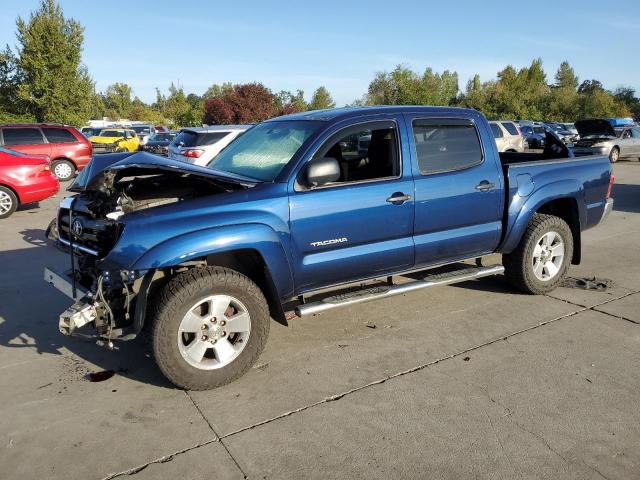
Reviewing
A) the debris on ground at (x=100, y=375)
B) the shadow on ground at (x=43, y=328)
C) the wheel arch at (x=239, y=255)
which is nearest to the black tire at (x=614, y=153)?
the shadow on ground at (x=43, y=328)

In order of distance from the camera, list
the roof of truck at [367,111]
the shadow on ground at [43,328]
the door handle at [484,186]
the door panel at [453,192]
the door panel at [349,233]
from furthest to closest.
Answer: the door handle at [484,186]
the door panel at [453,192]
the roof of truck at [367,111]
the shadow on ground at [43,328]
the door panel at [349,233]

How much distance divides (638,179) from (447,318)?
14190 mm

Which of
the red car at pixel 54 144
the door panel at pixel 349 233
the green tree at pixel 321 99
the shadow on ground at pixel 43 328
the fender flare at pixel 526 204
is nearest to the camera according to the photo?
the door panel at pixel 349 233

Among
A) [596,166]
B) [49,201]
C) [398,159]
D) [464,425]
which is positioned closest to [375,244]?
[398,159]

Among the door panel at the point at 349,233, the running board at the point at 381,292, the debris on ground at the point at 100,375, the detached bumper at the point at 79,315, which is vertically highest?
the door panel at the point at 349,233

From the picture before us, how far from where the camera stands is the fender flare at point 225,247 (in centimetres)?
327

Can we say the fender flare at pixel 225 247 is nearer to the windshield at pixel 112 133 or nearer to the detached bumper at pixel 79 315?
the detached bumper at pixel 79 315

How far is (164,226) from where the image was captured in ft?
11.0

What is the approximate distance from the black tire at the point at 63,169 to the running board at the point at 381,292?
14.9 meters

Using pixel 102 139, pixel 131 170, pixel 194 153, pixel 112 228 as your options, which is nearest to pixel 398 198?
pixel 131 170

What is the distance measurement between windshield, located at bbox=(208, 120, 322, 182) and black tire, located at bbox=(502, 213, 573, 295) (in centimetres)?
242

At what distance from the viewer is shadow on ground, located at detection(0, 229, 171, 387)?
396 centimetres

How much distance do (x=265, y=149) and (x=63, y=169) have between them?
1425 cm

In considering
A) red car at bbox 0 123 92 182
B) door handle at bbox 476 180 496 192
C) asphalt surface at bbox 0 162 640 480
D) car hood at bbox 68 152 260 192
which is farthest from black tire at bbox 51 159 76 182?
door handle at bbox 476 180 496 192
